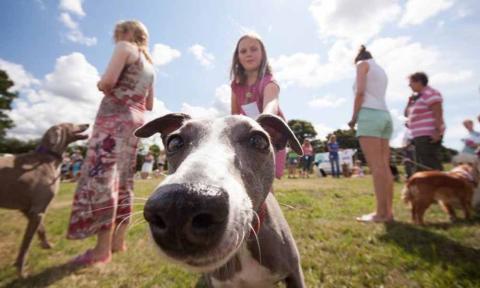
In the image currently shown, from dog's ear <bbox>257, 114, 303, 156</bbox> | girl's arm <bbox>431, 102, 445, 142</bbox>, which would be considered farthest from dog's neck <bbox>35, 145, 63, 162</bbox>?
girl's arm <bbox>431, 102, 445, 142</bbox>

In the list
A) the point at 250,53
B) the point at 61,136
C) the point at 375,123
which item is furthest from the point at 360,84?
the point at 61,136

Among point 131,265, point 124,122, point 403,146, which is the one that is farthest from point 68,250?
point 403,146

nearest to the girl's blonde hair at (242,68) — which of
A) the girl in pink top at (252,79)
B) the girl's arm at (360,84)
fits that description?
the girl in pink top at (252,79)

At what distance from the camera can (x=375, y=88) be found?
15.9 feet

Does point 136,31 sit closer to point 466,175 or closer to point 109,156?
point 109,156

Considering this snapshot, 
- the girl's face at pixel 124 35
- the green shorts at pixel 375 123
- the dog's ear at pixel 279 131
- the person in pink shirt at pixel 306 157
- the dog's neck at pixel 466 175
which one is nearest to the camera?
the dog's ear at pixel 279 131

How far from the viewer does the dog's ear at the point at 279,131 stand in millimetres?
2521

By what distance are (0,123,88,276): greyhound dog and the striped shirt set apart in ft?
23.7

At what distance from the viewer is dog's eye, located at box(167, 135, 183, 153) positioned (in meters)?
2.12

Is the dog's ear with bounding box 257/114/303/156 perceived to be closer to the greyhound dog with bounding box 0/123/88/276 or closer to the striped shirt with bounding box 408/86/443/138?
the greyhound dog with bounding box 0/123/88/276

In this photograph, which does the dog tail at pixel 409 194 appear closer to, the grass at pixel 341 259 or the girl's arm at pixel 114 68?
the grass at pixel 341 259

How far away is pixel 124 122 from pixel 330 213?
4691 millimetres

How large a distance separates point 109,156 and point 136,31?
77.0 inches

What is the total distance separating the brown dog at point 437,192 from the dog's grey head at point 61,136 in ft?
21.6
